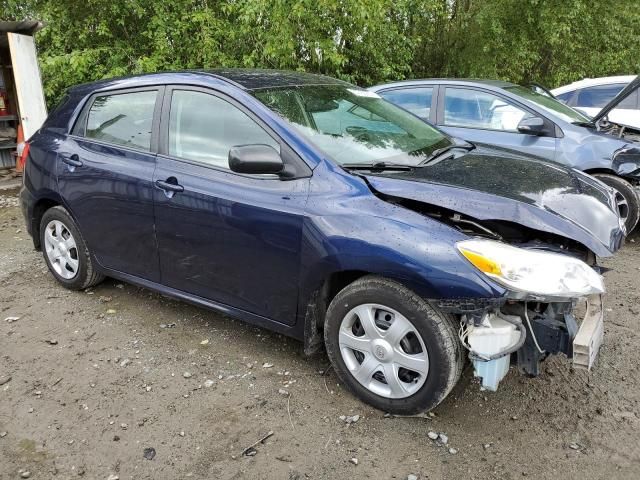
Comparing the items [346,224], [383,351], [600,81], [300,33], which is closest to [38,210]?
[346,224]

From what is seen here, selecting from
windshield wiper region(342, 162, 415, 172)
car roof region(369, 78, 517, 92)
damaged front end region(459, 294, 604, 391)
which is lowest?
damaged front end region(459, 294, 604, 391)

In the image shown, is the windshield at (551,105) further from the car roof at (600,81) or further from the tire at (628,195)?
the car roof at (600,81)

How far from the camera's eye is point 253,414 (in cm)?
295

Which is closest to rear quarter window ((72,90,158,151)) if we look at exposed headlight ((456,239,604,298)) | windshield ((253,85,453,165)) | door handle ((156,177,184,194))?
door handle ((156,177,184,194))

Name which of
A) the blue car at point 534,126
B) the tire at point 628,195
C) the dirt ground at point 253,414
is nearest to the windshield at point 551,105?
the blue car at point 534,126

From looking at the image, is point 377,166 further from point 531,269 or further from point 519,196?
point 531,269

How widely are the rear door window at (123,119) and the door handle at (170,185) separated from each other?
340 mm

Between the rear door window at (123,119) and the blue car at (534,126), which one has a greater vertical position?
the rear door window at (123,119)

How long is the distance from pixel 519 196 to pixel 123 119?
2713 millimetres

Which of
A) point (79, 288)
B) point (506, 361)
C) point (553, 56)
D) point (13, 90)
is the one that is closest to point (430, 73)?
point (553, 56)

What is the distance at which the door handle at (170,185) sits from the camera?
11.0 feet

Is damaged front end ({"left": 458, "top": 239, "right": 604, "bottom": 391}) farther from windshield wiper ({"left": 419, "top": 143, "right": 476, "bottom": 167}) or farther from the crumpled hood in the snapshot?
windshield wiper ({"left": 419, "top": 143, "right": 476, "bottom": 167})

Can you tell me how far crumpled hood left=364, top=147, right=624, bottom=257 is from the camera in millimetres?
2635

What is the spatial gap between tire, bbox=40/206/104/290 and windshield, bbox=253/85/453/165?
200 cm
